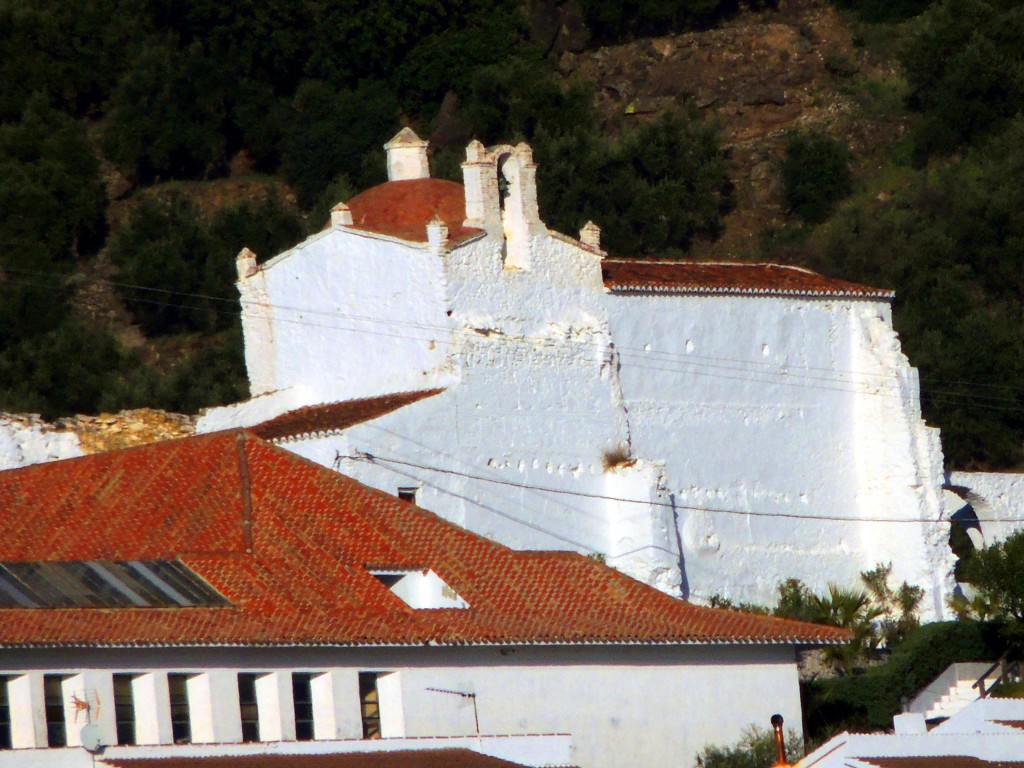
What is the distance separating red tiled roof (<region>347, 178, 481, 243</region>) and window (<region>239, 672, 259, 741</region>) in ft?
42.8

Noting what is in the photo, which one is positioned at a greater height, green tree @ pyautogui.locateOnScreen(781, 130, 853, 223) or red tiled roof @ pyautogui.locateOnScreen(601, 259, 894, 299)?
green tree @ pyautogui.locateOnScreen(781, 130, 853, 223)

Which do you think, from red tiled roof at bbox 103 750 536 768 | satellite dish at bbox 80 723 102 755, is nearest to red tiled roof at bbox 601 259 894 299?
red tiled roof at bbox 103 750 536 768

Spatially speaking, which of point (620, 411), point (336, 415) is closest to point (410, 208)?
point (336, 415)

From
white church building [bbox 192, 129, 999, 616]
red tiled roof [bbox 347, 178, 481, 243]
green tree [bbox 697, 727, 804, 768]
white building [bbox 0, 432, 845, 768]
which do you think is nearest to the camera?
white building [bbox 0, 432, 845, 768]

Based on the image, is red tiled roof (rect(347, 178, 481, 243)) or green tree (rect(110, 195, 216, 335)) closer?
red tiled roof (rect(347, 178, 481, 243))

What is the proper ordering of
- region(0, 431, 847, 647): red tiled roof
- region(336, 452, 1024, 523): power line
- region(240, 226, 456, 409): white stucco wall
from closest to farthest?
region(0, 431, 847, 647): red tiled roof
region(336, 452, 1024, 523): power line
region(240, 226, 456, 409): white stucco wall

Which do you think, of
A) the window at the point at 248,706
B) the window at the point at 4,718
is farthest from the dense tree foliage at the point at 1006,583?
the window at the point at 4,718

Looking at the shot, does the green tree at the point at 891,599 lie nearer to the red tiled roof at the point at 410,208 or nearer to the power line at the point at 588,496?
the power line at the point at 588,496

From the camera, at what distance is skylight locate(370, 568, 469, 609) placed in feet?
106

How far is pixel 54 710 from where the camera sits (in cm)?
2853

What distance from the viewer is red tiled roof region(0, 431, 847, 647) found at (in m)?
30.2

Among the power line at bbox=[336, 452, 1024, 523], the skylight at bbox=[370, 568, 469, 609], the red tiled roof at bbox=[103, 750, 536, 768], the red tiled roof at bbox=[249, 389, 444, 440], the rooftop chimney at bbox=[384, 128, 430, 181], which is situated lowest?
the red tiled roof at bbox=[103, 750, 536, 768]

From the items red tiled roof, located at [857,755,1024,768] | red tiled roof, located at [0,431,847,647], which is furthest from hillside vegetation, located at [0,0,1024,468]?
red tiled roof, located at [857,755,1024,768]

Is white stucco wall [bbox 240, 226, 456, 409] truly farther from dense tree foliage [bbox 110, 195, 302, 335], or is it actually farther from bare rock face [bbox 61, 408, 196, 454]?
dense tree foliage [bbox 110, 195, 302, 335]
